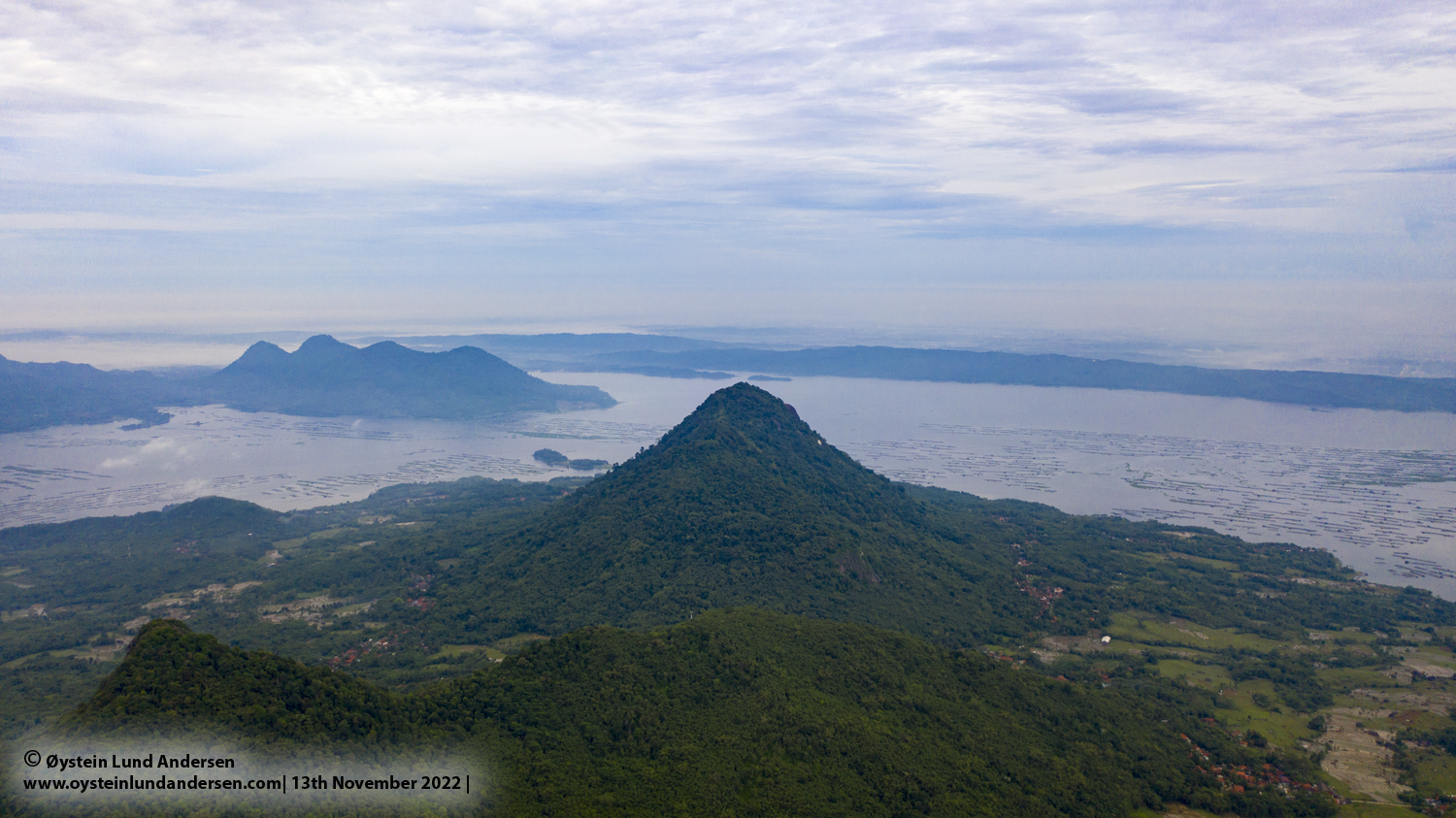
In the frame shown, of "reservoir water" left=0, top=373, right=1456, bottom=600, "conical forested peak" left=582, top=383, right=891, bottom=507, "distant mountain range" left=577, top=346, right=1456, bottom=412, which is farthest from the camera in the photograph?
"distant mountain range" left=577, top=346, right=1456, bottom=412

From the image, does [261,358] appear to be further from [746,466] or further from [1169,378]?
[1169,378]

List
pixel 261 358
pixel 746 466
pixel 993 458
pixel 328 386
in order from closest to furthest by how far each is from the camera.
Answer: pixel 746 466 → pixel 993 458 → pixel 328 386 → pixel 261 358

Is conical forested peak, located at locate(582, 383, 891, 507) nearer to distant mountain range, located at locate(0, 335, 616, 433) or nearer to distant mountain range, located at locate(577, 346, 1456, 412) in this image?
distant mountain range, located at locate(0, 335, 616, 433)

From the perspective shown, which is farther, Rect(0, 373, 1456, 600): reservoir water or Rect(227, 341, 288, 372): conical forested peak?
Rect(227, 341, 288, 372): conical forested peak

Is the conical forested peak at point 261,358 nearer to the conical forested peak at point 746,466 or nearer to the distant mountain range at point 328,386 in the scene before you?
the distant mountain range at point 328,386

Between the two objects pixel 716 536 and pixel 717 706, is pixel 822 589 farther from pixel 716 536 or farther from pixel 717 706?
pixel 717 706

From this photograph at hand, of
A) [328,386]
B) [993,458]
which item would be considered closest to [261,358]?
[328,386]

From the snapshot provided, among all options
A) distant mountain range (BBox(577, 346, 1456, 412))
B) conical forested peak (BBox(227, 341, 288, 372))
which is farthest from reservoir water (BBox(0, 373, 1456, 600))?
conical forested peak (BBox(227, 341, 288, 372))
